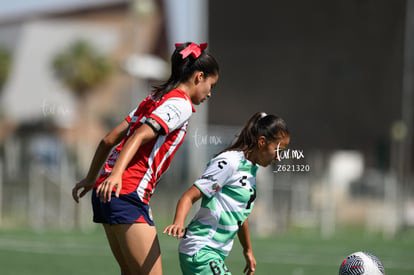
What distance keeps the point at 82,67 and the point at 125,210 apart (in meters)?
60.1

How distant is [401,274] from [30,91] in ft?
189

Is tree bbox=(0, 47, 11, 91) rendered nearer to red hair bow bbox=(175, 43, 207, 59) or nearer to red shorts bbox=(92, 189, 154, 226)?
red hair bow bbox=(175, 43, 207, 59)

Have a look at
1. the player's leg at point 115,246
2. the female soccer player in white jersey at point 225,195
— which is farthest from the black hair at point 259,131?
the player's leg at point 115,246

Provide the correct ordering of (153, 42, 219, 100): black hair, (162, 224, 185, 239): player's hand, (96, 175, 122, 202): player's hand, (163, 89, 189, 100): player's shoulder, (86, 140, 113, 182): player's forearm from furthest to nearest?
1. (86, 140, 113, 182): player's forearm
2. (153, 42, 219, 100): black hair
3. (163, 89, 189, 100): player's shoulder
4. (162, 224, 185, 239): player's hand
5. (96, 175, 122, 202): player's hand

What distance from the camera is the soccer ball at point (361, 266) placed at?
5.46 m

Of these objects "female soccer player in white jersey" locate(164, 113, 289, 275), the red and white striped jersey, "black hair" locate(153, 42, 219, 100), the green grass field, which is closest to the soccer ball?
"female soccer player in white jersey" locate(164, 113, 289, 275)

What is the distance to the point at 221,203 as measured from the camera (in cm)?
516

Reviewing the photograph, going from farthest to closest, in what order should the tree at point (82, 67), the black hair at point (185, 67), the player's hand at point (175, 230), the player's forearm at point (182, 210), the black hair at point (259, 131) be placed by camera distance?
1. the tree at point (82, 67)
2. the black hair at point (259, 131)
3. the black hair at point (185, 67)
4. the player's forearm at point (182, 210)
5. the player's hand at point (175, 230)

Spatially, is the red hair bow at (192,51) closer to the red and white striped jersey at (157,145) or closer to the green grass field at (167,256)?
the red and white striped jersey at (157,145)

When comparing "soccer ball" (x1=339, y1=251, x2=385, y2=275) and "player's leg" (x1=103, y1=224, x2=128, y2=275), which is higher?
"player's leg" (x1=103, y1=224, x2=128, y2=275)

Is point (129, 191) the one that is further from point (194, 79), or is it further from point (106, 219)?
point (194, 79)

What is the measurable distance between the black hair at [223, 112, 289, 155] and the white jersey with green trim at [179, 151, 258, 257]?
89 mm

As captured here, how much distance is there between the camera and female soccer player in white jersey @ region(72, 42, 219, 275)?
4.82 m

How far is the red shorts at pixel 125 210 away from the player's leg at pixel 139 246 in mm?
34
